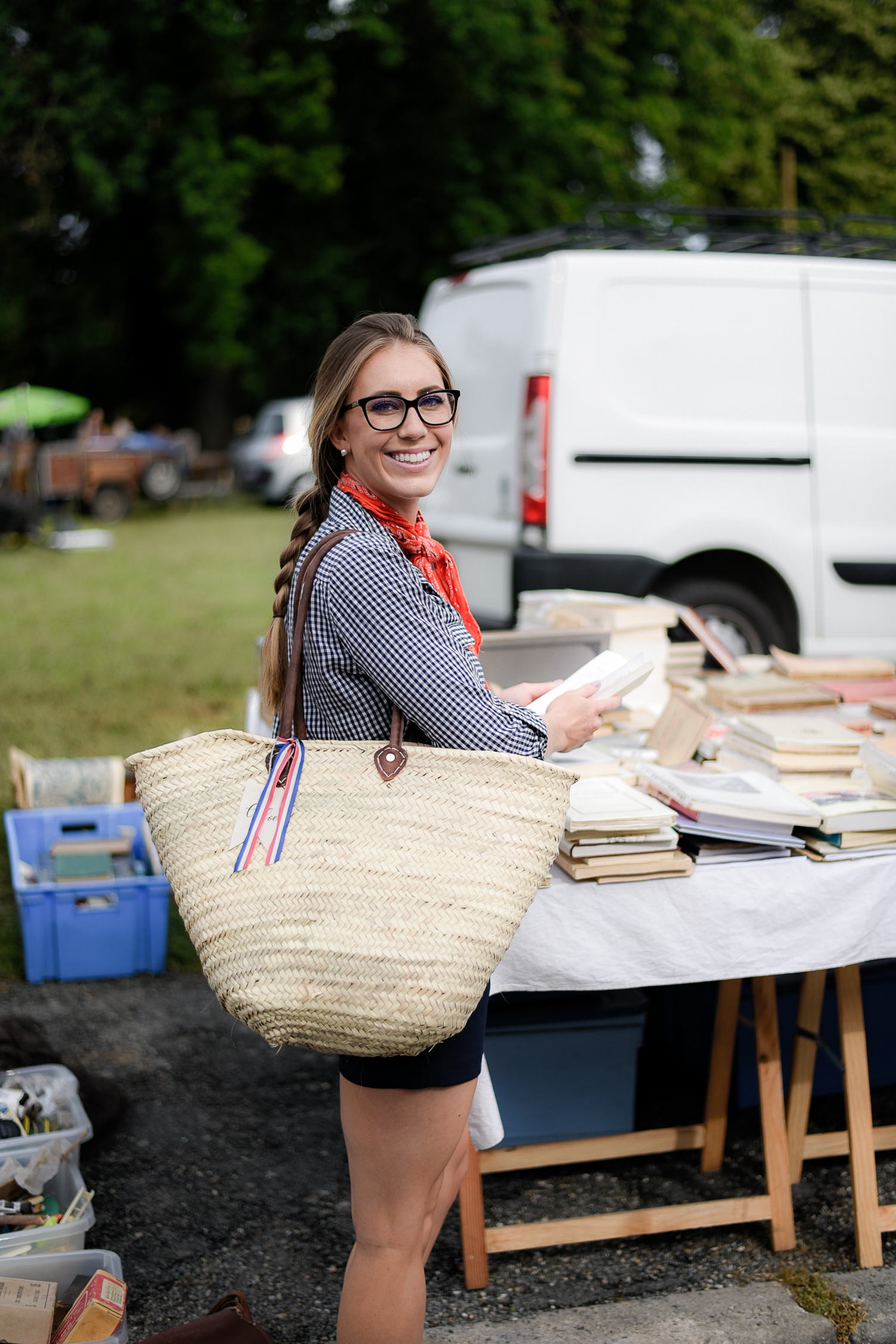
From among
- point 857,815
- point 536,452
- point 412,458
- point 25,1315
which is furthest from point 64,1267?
point 536,452

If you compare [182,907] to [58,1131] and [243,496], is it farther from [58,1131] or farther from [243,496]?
[243,496]

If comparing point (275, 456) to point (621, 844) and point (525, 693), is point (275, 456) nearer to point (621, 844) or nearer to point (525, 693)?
point (621, 844)

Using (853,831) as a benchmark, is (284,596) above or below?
above

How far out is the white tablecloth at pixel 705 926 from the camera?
2268 mm

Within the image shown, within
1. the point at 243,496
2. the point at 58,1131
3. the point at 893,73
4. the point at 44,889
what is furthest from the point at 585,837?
the point at 893,73

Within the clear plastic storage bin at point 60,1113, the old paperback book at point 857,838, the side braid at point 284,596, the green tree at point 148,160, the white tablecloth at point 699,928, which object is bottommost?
the clear plastic storage bin at point 60,1113

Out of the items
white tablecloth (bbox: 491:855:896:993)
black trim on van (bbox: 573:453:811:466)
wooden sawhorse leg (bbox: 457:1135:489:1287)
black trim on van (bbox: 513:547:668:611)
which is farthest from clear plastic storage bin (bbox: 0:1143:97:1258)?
black trim on van (bbox: 573:453:811:466)

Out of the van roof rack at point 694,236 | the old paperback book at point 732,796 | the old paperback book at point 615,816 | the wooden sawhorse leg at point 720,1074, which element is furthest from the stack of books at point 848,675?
the van roof rack at point 694,236

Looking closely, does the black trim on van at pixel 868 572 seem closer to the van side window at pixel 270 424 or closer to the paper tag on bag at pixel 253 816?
the paper tag on bag at pixel 253 816

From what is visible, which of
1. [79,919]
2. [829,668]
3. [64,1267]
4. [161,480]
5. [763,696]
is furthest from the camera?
[161,480]

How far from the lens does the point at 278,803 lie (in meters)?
1.58

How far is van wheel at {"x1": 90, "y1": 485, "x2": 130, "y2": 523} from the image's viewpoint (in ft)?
57.4

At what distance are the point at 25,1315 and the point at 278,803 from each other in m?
1.11

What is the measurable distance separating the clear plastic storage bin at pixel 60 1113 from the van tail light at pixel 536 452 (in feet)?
11.0
